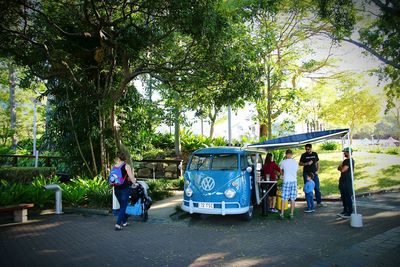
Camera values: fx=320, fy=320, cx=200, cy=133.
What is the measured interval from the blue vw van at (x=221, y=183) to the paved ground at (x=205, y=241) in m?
0.50

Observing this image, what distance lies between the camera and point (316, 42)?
63.3 feet

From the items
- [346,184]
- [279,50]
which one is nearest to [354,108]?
[279,50]

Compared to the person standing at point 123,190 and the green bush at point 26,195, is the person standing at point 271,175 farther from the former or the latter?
the green bush at point 26,195

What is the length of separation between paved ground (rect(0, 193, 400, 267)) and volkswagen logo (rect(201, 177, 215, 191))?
3.27ft

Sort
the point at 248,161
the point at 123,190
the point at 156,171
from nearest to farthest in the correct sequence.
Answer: the point at 123,190
the point at 248,161
the point at 156,171

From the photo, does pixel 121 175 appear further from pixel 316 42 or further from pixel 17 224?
pixel 316 42

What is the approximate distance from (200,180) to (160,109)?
7.01 m

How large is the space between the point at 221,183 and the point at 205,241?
1.94 m

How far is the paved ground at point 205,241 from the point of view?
5.68 metres

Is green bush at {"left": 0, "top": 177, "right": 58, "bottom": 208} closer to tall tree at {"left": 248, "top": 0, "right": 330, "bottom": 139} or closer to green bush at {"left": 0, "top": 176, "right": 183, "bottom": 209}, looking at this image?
green bush at {"left": 0, "top": 176, "right": 183, "bottom": 209}

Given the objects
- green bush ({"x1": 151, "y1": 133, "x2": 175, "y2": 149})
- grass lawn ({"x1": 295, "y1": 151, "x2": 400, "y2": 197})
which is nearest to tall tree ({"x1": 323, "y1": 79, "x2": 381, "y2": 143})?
grass lawn ({"x1": 295, "y1": 151, "x2": 400, "y2": 197})

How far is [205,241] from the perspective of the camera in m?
6.97

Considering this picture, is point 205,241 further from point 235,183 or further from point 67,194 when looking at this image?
point 67,194

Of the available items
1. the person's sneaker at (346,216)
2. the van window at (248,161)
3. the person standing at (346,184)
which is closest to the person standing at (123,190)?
the van window at (248,161)
